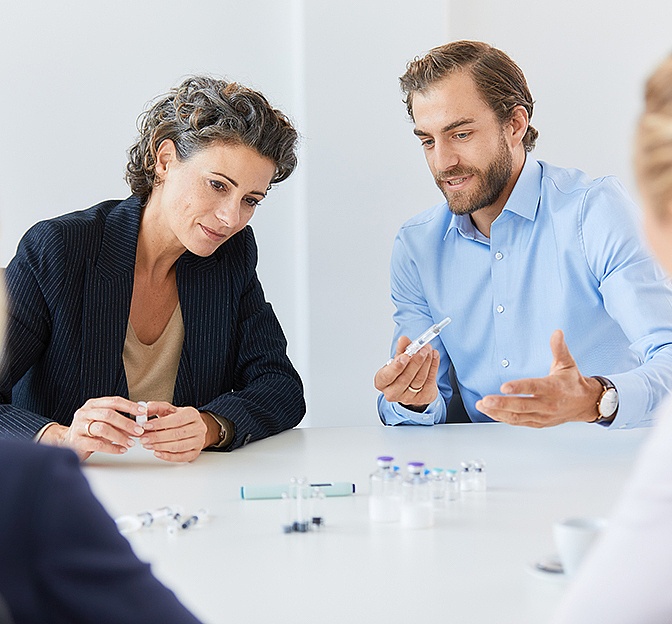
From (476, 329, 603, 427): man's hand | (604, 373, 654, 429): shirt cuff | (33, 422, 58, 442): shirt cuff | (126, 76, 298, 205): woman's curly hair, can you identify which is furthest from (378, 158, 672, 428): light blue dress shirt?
(33, 422, 58, 442): shirt cuff

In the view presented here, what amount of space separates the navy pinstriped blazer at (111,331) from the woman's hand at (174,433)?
0.43 ft

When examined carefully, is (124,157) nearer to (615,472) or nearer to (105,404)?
(105,404)

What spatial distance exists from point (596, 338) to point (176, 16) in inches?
→ 70.1

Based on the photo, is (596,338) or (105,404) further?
(596,338)

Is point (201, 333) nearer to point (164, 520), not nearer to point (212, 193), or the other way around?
point (212, 193)

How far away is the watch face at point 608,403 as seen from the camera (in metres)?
1.88

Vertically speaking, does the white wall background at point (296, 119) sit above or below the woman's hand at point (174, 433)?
above

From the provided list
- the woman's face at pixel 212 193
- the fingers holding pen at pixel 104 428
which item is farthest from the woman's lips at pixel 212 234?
the fingers holding pen at pixel 104 428

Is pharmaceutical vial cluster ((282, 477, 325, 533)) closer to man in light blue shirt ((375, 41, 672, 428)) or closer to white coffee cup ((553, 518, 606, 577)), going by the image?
white coffee cup ((553, 518, 606, 577))

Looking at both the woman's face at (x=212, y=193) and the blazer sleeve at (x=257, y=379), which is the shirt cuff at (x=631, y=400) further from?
the woman's face at (x=212, y=193)

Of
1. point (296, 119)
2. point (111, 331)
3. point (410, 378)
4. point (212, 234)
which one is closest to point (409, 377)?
point (410, 378)

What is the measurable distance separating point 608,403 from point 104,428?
3.30 feet

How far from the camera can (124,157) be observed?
122 inches

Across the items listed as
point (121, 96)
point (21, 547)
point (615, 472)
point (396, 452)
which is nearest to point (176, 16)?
point (121, 96)
